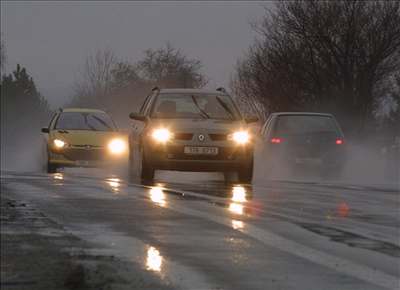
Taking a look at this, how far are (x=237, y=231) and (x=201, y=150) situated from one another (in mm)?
7805

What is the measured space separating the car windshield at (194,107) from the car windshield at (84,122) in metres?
4.34

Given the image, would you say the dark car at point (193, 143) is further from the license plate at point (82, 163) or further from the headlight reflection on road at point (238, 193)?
the license plate at point (82, 163)

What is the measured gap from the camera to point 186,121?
57.3 feet

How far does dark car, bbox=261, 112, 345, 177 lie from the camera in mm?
21391

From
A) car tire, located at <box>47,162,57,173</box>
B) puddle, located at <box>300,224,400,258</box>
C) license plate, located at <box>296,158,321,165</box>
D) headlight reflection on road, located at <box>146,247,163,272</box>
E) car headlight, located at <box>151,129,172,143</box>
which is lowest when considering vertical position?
headlight reflection on road, located at <box>146,247,163,272</box>

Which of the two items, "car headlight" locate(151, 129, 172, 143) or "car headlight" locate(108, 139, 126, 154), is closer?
"car headlight" locate(151, 129, 172, 143)

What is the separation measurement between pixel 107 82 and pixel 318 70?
81.2 m

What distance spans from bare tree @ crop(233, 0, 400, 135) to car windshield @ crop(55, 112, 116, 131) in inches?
1022

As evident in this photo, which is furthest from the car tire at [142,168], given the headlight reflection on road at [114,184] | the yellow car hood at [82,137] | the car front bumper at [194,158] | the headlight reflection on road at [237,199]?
the yellow car hood at [82,137]

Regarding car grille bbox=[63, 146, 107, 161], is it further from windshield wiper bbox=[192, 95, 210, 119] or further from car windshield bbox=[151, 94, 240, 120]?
windshield wiper bbox=[192, 95, 210, 119]

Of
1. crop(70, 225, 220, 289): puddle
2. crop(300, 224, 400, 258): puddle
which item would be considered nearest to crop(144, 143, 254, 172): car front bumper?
crop(300, 224, 400, 258): puddle

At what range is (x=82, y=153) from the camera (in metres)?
21.5

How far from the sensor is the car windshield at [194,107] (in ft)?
59.4

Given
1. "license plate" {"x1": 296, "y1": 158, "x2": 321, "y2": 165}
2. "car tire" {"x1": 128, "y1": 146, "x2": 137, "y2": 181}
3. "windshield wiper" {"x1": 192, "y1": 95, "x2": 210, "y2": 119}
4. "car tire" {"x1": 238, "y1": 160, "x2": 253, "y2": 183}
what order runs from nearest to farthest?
"car tire" {"x1": 238, "y1": 160, "x2": 253, "y2": 183} < "windshield wiper" {"x1": 192, "y1": 95, "x2": 210, "y2": 119} < "car tire" {"x1": 128, "y1": 146, "x2": 137, "y2": 181} < "license plate" {"x1": 296, "y1": 158, "x2": 321, "y2": 165}
